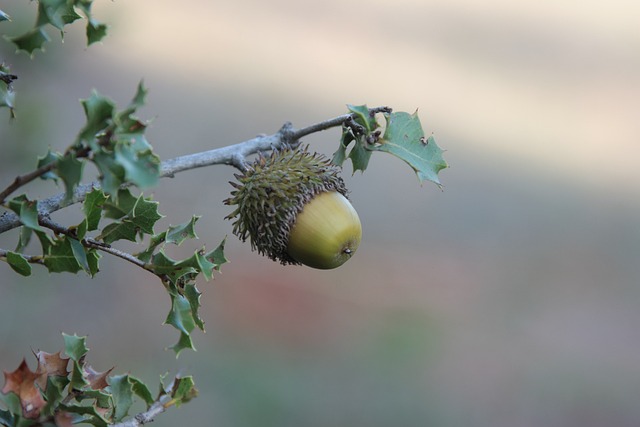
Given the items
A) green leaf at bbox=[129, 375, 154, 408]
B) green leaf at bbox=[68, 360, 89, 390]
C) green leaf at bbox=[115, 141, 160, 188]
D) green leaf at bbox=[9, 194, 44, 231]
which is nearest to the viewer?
green leaf at bbox=[115, 141, 160, 188]

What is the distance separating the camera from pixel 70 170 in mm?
694

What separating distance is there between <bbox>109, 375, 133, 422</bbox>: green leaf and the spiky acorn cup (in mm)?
360

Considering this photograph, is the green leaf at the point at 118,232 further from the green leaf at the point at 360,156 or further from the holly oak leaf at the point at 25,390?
the green leaf at the point at 360,156

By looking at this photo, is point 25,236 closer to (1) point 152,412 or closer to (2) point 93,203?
(2) point 93,203

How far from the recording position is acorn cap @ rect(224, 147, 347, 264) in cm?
124

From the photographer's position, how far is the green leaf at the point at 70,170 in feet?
2.27

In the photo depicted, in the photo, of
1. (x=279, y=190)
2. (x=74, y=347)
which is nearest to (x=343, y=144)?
(x=279, y=190)

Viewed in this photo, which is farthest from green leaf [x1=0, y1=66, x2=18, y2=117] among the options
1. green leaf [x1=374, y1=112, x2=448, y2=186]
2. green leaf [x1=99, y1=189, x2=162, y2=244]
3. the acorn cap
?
green leaf [x1=374, y1=112, x2=448, y2=186]

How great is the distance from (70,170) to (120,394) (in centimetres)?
39

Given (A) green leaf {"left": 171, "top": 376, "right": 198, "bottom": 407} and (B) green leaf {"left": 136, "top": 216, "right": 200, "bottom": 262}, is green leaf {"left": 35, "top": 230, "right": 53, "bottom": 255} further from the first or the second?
(A) green leaf {"left": 171, "top": 376, "right": 198, "bottom": 407}

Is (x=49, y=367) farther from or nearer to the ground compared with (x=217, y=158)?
nearer to the ground

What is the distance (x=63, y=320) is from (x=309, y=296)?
2009mm

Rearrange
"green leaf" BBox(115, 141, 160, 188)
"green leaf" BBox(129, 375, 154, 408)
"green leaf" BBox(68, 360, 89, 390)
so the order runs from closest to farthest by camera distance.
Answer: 1. "green leaf" BBox(115, 141, 160, 188)
2. "green leaf" BBox(68, 360, 89, 390)
3. "green leaf" BBox(129, 375, 154, 408)

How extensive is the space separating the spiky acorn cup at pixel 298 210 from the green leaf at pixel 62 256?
Result: 1.22 ft
